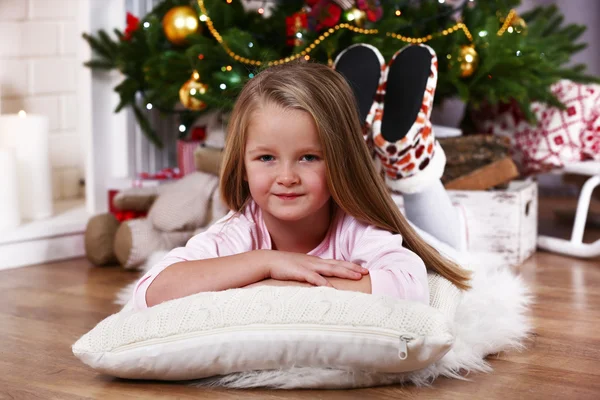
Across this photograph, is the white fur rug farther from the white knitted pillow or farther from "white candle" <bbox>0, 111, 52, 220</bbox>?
"white candle" <bbox>0, 111, 52, 220</bbox>

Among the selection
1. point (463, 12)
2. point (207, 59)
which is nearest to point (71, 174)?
point (207, 59)

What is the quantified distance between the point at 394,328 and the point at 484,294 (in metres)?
0.55

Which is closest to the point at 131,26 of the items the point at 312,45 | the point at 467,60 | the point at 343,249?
the point at 312,45

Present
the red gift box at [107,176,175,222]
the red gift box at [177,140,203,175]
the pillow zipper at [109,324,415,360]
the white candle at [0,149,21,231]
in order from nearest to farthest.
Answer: the pillow zipper at [109,324,415,360], the white candle at [0,149,21,231], the red gift box at [107,176,175,222], the red gift box at [177,140,203,175]

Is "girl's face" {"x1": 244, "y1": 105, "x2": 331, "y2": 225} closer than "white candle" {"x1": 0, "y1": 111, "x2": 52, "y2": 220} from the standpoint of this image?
Yes

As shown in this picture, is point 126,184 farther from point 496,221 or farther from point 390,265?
point 390,265

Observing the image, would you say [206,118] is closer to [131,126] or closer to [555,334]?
[131,126]

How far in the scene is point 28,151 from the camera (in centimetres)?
221

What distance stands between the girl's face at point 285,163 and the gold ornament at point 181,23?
1.09 m

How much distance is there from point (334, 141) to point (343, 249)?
21 centimetres

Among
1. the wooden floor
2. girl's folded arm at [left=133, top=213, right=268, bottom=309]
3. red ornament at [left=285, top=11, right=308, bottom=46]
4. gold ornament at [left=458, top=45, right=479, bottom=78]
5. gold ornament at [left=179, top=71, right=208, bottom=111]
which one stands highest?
red ornament at [left=285, top=11, right=308, bottom=46]

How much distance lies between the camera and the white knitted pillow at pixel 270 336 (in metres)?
1.06

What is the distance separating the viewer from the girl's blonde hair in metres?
1.27

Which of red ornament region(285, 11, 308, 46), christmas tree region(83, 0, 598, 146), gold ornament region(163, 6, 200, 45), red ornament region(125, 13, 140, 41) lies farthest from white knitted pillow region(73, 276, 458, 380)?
red ornament region(125, 13, 140, 41)
